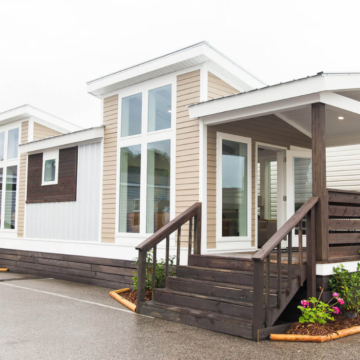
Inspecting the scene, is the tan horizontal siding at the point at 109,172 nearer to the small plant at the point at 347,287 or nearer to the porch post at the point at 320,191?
the porch post at the point at 320,191

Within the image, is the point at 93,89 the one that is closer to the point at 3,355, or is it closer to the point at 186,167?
the point at 186,167

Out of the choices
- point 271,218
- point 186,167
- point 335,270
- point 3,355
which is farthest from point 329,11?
point 3,355

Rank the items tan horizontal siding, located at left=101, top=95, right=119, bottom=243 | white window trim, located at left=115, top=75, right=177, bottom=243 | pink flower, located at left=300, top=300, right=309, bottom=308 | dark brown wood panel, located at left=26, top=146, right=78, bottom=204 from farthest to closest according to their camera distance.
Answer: dark brown wood panel, located at left=26, top=146, right=78, bottom=204, tan horizontal siding, located at left=101, top=95, right=119, bottom=243, white window trim, located at left=115, top=75, right=177, bottom=243, pink flower, located at left=300, top=300, right=309, bottom=308

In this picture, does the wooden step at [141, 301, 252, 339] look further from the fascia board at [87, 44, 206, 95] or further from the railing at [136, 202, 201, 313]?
the fascia board at [87, 44, 206, 95]

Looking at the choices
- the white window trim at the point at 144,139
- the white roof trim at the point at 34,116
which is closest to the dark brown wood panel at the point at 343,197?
the white window trim at the point at 144,139

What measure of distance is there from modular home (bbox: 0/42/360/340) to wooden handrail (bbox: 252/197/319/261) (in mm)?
17

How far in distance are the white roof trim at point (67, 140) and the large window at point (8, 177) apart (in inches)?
Answer: 33.8

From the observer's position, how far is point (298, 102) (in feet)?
17.6

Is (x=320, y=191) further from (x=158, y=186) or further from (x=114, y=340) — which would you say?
(x=158, y=186)

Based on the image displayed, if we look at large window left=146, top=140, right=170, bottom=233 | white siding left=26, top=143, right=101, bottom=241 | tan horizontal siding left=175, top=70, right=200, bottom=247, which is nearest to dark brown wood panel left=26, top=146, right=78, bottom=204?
white siding left=26, top=143, right=101, bottom=241

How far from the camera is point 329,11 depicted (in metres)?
21.0

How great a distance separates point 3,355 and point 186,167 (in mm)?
3936

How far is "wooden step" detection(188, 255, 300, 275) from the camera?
5125 mm

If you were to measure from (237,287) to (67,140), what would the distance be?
5549 mm
